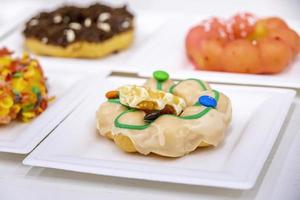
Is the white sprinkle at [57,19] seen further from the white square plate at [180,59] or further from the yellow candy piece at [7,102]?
the yellow candy piece at [7,102]

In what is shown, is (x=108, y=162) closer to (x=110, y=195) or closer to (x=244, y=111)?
(x=110, y=195)

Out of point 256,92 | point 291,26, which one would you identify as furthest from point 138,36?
point 256,92

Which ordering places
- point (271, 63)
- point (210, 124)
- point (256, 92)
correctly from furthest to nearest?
1. point (271, 63)
2. point (256, 92)
3. point (210, 124)

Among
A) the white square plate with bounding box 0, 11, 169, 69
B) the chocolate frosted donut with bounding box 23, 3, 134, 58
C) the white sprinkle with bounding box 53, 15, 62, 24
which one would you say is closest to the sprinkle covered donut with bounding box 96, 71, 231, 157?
the white square plate with bounding box 0, 11, 169, 69

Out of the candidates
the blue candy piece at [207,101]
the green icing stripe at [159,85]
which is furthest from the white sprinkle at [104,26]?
the blue candy piece at [207,101]

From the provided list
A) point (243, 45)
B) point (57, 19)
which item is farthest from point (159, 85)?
point (57, 19)

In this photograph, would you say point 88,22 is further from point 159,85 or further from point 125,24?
point 159,85

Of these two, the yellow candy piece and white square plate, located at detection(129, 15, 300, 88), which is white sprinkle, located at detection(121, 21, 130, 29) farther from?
the yellow candy piece
